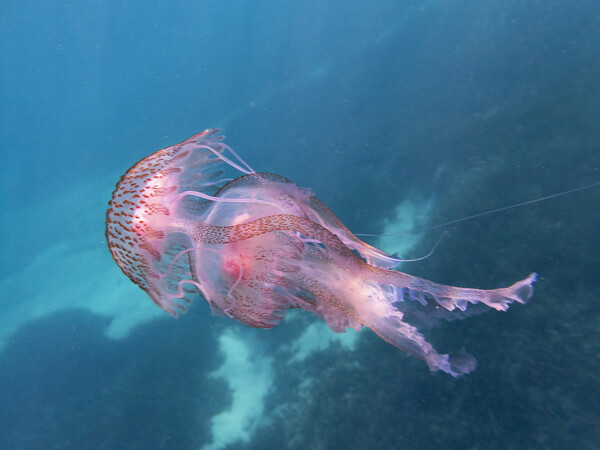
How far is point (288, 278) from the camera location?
9.09 feet

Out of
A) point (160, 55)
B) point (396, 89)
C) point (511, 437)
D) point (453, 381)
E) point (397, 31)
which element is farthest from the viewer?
point (160, 55)

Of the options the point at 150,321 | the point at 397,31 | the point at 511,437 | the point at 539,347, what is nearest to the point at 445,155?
the point at 539,347

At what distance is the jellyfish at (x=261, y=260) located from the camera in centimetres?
247

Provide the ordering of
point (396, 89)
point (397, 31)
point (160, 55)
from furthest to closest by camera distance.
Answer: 1. point (160, 55)
2. point (397, 31)
3. point (396, 89)

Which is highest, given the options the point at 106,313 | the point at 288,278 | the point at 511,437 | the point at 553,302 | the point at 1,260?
the point at 1,260

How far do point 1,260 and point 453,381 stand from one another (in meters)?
21.3

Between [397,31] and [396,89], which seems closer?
[396,89]

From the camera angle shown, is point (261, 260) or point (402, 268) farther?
point (402, 268)

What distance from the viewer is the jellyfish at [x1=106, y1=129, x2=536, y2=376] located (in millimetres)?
2471

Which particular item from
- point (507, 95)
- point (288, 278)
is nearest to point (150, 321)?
point (288, 278)

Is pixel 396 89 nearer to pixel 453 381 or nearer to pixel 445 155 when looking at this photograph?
pixel 445 155

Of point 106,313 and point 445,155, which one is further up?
point 106,313

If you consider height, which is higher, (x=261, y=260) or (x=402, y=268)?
(x=261, y=260)

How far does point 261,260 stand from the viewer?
266 cm
